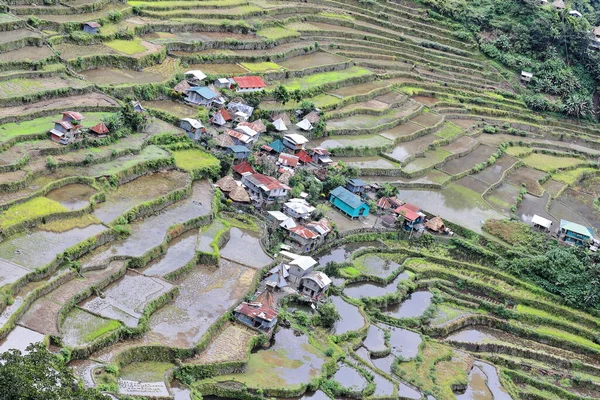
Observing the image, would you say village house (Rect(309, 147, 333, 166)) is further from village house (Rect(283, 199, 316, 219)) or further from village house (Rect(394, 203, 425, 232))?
village house (Rect(283, 199, 316, 219))

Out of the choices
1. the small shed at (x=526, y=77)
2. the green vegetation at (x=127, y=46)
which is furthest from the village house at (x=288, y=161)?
the small shed at (x=526, y=77)

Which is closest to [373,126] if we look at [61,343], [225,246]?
[225,246]

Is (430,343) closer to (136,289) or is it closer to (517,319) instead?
(517,319)

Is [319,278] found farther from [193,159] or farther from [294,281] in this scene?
[193,159]

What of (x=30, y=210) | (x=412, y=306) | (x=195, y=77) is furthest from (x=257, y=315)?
(x=195, y=77)

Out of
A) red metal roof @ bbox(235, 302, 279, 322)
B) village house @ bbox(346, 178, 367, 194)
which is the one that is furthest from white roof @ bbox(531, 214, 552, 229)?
red metal roof @ bbox(235, 302, 279, 322)

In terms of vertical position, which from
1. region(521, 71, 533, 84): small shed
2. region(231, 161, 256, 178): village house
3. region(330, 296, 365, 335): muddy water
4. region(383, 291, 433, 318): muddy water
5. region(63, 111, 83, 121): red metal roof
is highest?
region(63, 111, 83, 121): red metal roof
